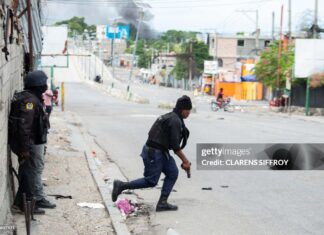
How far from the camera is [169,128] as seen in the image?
8500mm

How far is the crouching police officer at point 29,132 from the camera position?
7.27 m

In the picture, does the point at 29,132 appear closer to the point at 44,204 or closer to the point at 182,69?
the point at 44,204

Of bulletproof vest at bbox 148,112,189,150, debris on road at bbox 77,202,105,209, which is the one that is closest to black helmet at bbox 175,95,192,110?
bulletproof vest at bbox 148,112,189,150

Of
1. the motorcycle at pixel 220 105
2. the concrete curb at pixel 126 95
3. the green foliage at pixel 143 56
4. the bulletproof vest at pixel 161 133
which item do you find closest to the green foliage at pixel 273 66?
the motorcycle at pixel 220 105

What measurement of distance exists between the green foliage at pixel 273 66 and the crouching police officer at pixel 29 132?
126ft

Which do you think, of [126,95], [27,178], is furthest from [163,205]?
[126,95]

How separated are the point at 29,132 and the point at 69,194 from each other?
2859 millimetres

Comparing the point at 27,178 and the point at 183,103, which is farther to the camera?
the point at 183,103

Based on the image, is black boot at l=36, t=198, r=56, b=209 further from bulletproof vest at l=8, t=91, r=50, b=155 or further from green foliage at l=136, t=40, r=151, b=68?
green foliage at l=136, t=40, r=151, b=68

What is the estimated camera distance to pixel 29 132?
7316 millimetres

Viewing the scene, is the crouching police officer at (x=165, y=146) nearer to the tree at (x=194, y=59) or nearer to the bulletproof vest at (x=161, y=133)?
the bulletproof vest at (x=161, y=133)

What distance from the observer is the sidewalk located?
7.67 m

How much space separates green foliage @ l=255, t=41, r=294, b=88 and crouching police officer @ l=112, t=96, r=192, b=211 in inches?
1463

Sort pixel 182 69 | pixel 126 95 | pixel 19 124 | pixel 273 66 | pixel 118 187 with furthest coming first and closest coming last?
pixel 182 69, pixel 126 95, pixel 273 66, pixel 118 187, pixel 19 124
